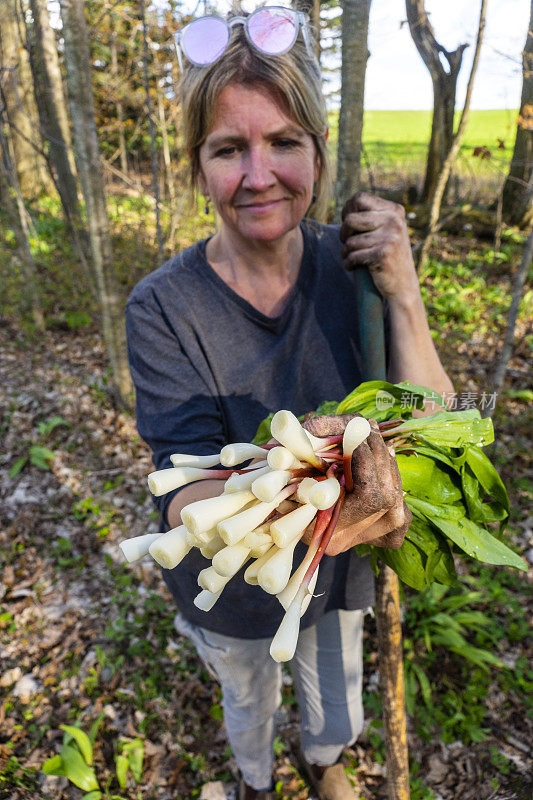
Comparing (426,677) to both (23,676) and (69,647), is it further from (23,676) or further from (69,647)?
(23,676)

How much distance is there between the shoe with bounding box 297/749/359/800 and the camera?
246 centimetres

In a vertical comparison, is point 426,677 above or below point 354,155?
below

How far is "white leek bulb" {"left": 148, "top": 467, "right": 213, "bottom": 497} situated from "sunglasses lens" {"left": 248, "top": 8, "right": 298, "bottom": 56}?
139 centimetres

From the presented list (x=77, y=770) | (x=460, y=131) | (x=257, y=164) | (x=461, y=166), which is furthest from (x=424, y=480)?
(x=461, y=166)

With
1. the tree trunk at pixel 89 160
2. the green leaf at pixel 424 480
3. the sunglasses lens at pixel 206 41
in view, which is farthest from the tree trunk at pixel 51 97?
the green leaf at pixel 424 480

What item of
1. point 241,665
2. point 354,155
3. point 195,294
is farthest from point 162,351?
point 354,155

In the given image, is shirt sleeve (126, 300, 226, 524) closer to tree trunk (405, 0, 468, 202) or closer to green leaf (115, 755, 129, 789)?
green leaf (115, 755, 129, 789)

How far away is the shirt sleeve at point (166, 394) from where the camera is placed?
1.64 meters

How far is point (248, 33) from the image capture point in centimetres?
159

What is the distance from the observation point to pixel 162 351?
5.72 ft

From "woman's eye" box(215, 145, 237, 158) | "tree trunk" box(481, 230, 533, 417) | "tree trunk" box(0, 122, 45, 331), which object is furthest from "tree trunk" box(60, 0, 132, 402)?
"tree trunk" box(481, 230, 533, 417)

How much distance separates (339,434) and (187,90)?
→ 135cm

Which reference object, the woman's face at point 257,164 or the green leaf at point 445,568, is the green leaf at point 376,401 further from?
the woman's face at point 257,164

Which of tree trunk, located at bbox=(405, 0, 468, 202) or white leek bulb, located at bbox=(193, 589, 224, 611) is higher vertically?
tree trunk, located at bbox=(405, 0, 468, 202)
